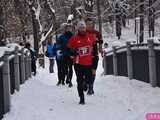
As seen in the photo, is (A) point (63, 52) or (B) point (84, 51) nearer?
(B) point (84, 51)

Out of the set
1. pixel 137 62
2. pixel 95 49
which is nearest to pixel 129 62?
pixel 137 62

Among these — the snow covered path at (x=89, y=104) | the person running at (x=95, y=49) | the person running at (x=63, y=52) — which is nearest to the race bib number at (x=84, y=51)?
the person running at (x=95, y=49)

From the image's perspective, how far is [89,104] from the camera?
35.6ft

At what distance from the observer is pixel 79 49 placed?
11.2 m

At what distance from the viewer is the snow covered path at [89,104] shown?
944 cm

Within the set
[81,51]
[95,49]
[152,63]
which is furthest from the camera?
[152,63]

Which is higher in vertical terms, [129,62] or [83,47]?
[83,47]

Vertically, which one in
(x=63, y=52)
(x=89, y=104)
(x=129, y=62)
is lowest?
(x=89, y=104)

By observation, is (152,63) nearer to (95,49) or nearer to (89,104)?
(95,49)

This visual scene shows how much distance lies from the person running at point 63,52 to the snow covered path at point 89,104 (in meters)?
1.27

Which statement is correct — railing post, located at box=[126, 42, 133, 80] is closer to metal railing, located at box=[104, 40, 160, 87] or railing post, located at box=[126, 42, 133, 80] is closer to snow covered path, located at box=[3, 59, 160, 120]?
metal railing, located at box=[104, 40, 160, 87]

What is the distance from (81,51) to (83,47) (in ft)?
0.32

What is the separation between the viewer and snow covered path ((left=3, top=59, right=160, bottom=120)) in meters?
9.44

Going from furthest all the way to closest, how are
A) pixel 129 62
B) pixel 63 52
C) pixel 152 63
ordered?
pixel 129 62 → pixel 63 52 → pixel 152 63
